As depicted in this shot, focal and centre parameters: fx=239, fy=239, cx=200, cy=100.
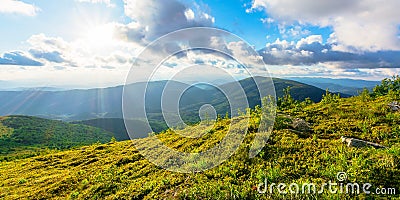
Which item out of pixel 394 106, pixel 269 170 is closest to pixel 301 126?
pixel 269 170

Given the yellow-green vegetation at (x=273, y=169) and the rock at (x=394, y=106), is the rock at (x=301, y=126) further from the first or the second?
the rock at (x=394, y=106)

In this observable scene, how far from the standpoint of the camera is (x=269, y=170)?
1220 cm

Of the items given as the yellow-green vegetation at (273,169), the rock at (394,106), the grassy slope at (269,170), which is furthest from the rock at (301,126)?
the rock at (394,106)

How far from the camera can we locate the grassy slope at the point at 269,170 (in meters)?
10.8

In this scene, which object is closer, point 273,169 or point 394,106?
point 273,169

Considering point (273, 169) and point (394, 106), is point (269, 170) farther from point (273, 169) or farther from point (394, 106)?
point (394, 106)

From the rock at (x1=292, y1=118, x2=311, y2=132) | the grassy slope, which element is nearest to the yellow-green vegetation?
the grassy slope

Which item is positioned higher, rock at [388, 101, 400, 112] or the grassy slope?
rock at [388, 101, 400, 112]

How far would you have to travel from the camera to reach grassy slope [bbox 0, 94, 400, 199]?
1076 cm

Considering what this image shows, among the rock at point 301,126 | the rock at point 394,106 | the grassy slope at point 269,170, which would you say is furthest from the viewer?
the rock at point 394,106

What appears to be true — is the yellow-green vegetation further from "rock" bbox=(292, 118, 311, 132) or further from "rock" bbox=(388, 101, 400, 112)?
"rock" bbox=(388, 101, 400, 112)

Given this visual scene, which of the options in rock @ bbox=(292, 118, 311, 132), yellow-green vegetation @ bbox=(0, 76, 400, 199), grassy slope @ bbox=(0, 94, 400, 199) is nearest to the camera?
yellow-green vegetation @ bbox=(0, 76, 400, 199)

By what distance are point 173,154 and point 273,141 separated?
7271mm

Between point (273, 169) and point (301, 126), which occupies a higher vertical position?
point (301, 126)
